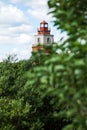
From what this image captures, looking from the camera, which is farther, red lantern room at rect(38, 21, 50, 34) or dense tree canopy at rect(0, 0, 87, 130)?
red lantern room at rect(38, 21, 50, 34)

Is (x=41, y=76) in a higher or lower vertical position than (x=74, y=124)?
higher

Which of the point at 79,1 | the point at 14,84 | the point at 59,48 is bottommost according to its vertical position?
the point at 14,84

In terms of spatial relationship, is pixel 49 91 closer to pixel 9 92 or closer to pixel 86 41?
pixel 86 41

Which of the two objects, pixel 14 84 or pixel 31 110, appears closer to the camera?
pixel 31 110

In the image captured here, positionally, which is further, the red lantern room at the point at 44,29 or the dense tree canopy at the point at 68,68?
the red lantern room at the point at 44,29

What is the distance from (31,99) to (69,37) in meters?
44.2

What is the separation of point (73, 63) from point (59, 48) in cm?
193

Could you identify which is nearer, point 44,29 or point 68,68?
point 68,68

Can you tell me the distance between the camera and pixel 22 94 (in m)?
54.6

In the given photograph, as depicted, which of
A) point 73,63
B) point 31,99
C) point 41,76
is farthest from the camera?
point 31,99

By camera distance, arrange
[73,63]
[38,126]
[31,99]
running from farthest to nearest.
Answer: [31,99] → [38,126] → [73,63]

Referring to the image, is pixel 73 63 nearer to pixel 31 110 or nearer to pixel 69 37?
pixel 69 37

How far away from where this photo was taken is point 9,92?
5684 centimetres

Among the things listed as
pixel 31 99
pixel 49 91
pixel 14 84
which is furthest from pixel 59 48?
pixel 14 84
